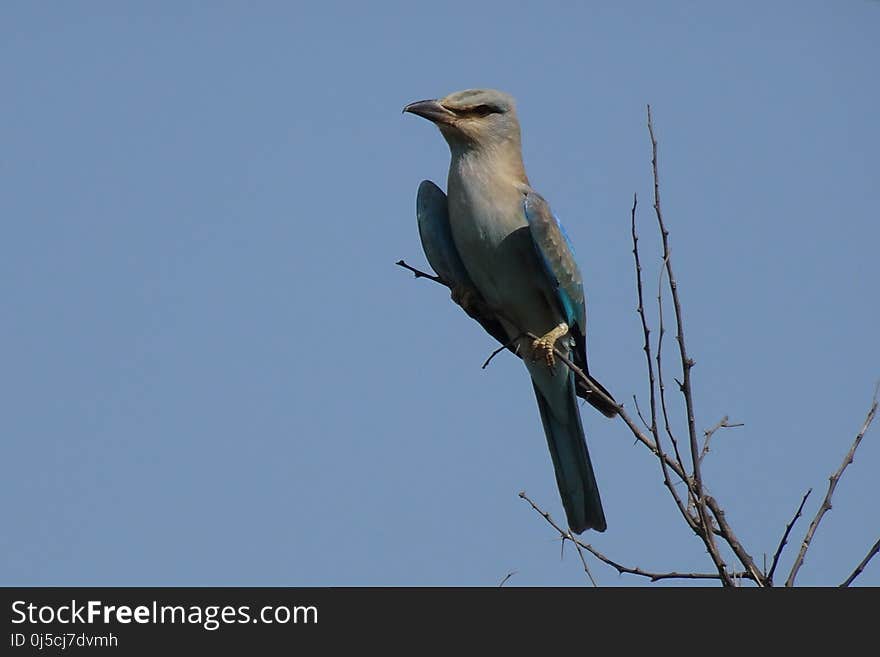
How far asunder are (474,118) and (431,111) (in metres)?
0.27

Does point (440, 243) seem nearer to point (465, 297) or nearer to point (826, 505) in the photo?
point (465, 297)

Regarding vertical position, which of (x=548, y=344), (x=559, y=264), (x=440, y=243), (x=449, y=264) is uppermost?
(x=440, y=243)

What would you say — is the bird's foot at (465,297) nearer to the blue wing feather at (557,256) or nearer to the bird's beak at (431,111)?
the blue wing feather at (557,256)

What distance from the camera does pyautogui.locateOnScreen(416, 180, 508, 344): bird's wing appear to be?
671cm

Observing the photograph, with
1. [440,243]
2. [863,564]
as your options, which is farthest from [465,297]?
[863,564]

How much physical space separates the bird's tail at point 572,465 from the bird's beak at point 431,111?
59.1 inches

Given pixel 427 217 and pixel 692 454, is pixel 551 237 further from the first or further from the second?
pixel 692 454

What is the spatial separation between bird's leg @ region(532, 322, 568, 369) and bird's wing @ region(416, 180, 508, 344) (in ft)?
1.09

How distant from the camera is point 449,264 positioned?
672 centimetres

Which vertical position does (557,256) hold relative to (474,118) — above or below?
below

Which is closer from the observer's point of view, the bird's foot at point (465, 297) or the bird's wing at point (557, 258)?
the bird's wing at point (557, 258)

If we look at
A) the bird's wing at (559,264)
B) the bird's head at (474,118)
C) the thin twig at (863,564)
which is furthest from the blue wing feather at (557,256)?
the thin twig at (863,564)

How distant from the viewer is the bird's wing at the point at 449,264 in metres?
6.71
